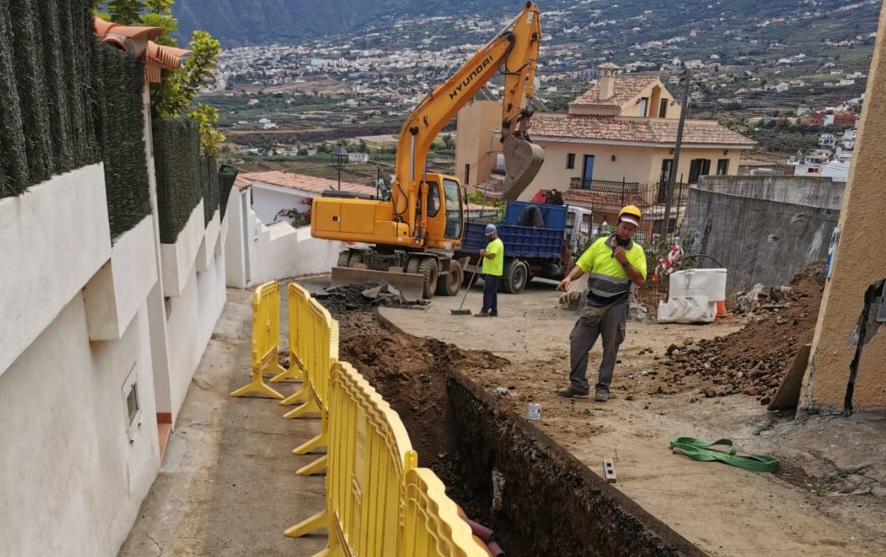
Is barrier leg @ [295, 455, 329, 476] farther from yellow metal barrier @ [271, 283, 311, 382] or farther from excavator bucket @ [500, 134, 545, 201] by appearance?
excavator bucket @ [500, 134, 545, 201]

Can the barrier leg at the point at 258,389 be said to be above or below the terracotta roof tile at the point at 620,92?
below

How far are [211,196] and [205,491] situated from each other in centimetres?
682

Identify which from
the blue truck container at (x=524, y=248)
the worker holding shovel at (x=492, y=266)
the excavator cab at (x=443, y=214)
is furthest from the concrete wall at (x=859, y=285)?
the blue truck container at (x=524, y=248)

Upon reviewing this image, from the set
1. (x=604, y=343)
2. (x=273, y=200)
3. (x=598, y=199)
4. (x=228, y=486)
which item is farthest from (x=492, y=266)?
(x=273, y=200)

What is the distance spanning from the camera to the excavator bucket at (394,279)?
49.6ft

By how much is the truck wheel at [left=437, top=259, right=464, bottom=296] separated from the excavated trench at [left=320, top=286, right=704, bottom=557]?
6566mm

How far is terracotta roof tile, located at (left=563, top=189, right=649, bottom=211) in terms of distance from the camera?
3192cm

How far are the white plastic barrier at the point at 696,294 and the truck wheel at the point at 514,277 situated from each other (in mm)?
6324

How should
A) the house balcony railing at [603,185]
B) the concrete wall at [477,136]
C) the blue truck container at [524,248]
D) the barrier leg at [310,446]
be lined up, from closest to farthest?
the barrier leg at [310,446] < the blue truck container at [524,248] < the house balcony railing at [603,185] < the concrete wall at [477,136]

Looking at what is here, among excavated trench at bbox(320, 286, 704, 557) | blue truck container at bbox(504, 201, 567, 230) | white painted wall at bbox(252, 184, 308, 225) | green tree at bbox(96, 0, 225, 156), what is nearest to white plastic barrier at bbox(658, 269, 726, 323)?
excavated trench at bbox(320, 286, 704, 557)

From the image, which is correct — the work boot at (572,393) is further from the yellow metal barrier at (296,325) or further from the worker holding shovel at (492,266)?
the worker holding shovel at (492,266)

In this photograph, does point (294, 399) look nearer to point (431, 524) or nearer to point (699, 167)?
point (431, 524)

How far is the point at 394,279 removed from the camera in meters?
15.2

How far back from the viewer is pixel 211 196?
11914 millimetres
